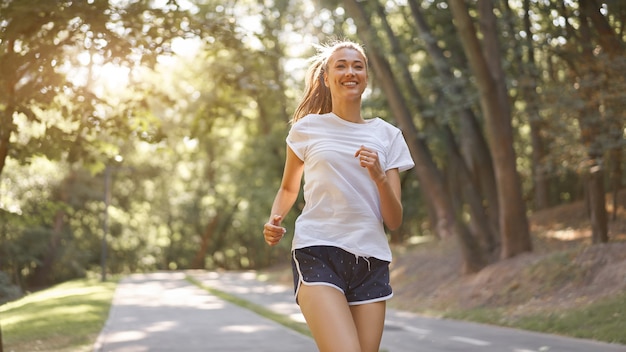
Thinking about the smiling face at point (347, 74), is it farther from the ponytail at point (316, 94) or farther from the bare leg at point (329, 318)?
the bare leg at point (329, 318)

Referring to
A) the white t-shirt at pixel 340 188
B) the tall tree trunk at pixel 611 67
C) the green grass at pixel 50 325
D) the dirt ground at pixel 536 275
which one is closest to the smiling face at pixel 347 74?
the white t-shirt at pixel 340 188

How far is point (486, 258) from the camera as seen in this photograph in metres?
24.4

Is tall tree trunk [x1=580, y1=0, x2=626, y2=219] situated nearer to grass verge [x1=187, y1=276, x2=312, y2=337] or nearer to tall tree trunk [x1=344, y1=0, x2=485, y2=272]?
tall tree trunk [x1=344, y1=0, x2=485, y2=272]

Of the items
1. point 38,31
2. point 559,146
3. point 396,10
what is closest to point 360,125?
point 38,31

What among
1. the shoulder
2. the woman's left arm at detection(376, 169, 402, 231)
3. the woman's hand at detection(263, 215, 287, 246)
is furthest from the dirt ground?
the woman's hand at detection(263, 215, 287, 246)

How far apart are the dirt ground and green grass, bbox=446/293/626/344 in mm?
589

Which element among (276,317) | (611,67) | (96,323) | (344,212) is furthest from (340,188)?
(276,317)

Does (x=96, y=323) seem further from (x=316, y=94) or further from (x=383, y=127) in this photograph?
(x=383, y=127)

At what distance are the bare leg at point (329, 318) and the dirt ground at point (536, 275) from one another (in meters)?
13.7

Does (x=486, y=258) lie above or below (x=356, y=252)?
below

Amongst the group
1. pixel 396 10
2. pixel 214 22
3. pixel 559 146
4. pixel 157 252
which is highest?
pixel 396 10

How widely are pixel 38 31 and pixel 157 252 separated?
59184mm

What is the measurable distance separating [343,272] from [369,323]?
0.77 feet

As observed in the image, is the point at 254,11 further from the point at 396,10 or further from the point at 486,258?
the point at 486,258
